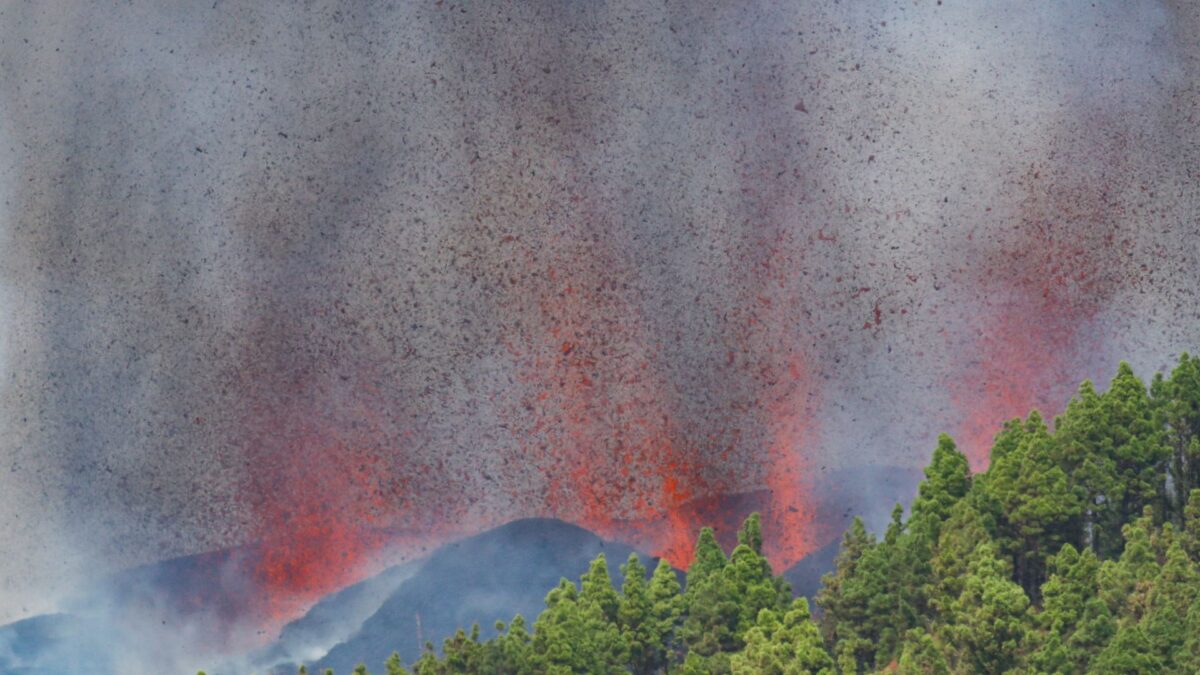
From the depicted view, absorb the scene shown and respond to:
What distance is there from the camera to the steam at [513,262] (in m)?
33.8

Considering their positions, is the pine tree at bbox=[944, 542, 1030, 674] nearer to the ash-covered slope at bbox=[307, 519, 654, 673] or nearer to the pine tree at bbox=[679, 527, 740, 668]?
the pine tree at bbox=[679, 527, 740, 668]

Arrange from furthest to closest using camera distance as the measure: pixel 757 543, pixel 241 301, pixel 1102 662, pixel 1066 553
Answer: pixel 241 301
pixel 757 543
pixel 1066 553
pixel 1102 662

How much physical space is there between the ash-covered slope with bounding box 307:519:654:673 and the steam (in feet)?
0.88

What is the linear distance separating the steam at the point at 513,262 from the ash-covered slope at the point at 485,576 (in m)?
0.27

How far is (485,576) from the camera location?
34.2m

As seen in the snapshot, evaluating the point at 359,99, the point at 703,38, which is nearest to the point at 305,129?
the point at 359,99

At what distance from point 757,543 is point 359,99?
23.3ft

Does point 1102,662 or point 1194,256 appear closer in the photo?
point 1102,662

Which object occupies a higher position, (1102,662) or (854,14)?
(854,14)

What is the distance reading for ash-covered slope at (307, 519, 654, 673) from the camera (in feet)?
112

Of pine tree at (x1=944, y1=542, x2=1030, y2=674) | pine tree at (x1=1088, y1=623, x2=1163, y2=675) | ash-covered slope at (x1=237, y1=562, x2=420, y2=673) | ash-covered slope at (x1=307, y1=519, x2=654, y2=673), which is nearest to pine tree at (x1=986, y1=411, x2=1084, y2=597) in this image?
pine tree at (x1=944, y1=542, x2=1030, y2=674)

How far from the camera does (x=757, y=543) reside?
1255 inches

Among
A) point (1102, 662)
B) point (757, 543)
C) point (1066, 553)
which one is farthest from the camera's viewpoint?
point (757, 543)

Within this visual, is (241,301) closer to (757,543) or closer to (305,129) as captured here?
(305,129)
